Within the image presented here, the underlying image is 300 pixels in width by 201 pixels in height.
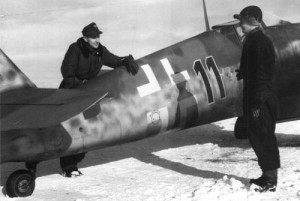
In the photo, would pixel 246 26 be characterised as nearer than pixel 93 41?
Yes

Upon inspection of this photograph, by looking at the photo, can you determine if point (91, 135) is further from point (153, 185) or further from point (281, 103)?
point (281, 103)

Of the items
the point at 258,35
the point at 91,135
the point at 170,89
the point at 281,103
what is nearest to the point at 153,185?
the point at 91,135

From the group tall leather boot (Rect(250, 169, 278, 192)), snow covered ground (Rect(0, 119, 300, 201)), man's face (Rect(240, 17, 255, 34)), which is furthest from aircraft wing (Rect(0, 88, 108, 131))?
tall leather boot (Rect(250, 169, 278, 192))

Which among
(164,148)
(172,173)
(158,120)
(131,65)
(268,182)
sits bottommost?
(164,148)

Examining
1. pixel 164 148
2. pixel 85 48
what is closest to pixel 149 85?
pixel 85 48

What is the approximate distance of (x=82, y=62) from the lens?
6.65 meters

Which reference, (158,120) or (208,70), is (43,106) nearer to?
(158,120)

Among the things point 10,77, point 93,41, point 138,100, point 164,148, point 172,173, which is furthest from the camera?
point 164,148

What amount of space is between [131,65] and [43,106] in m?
1.77

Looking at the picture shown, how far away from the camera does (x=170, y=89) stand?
6473mm

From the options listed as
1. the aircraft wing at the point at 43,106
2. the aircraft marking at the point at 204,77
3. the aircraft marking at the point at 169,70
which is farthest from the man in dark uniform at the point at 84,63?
the aircraft marking at the point at 204,77

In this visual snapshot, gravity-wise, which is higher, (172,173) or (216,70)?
(216,70)

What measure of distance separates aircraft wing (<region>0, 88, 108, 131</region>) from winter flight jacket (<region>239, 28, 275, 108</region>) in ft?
5.31

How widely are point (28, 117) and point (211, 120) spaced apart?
10.6ft
